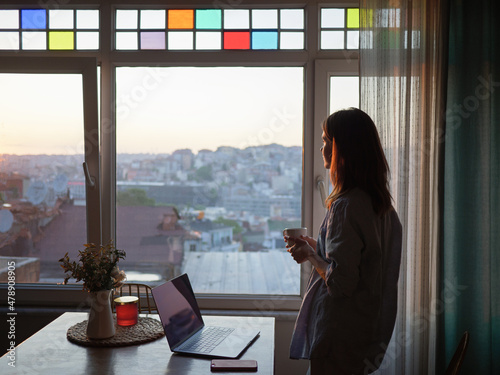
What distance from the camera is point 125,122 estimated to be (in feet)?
10.1

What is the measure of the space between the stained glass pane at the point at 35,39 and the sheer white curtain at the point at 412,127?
1.90 m

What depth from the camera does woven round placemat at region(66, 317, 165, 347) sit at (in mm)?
1906

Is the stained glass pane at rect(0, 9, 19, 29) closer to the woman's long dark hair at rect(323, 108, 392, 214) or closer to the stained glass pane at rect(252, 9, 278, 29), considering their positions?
the stained glass pane at rect(252, 9, 278, 29)

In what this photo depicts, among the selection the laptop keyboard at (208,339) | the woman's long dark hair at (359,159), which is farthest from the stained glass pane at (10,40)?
the woman's long dark hair at (359,159)

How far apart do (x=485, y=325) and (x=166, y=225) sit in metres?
1.87

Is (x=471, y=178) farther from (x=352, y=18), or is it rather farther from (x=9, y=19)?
(x=9, y=19)

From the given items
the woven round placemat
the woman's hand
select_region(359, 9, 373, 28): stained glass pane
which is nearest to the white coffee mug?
the woman's hand

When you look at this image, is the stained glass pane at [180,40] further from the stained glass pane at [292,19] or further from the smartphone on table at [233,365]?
the smartphone on table at [233,365]

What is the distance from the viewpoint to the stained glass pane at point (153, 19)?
3066 mm

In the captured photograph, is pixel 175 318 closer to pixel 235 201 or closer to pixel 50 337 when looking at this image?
pixel 50 337

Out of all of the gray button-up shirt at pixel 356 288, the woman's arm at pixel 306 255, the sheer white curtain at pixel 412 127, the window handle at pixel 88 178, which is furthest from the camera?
the window handle at pixel 88 178

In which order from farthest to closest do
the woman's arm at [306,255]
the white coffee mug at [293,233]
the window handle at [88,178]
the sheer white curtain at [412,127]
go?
the window handle at [88,178], the sheer white curtain at [412,127], the white coffee mug at [293,233], the woman's arm at [306,255]

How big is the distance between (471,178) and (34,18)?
2.71 meters

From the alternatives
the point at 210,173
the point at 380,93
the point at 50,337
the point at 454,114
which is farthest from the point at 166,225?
the point at 454,114
